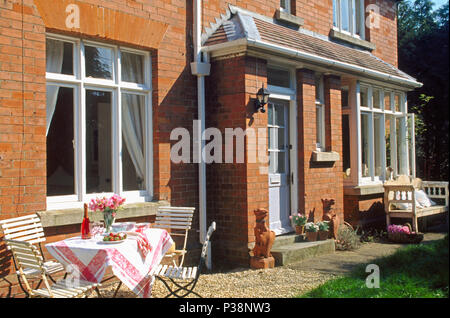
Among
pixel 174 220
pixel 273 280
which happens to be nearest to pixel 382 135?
pixel 273 280

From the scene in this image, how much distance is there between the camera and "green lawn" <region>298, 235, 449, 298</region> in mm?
5340

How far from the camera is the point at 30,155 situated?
221 inches

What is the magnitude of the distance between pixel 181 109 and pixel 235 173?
4.27ft

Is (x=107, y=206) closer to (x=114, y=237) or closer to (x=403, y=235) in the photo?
(x=114, y=237)

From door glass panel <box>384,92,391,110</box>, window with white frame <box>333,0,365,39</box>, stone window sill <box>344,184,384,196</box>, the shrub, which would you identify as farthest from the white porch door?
door glass panel <box>384,92,391,110</box>

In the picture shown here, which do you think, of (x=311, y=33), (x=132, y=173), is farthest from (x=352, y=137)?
(x=132, y=173)

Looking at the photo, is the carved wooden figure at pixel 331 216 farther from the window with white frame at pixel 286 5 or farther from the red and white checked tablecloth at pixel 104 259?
the red and white checked tablecloth at pixel 104 259

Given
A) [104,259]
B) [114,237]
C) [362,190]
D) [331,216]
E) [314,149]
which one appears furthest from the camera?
[362,190]

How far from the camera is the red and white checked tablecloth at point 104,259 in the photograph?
4613 mm

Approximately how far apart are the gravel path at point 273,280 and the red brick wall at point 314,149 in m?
1.21

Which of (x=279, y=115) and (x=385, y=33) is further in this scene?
(x=385, y=33)

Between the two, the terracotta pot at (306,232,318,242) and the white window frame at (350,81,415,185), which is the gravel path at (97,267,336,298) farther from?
the white window frame at (350,81,415,185)

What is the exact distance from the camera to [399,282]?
19.0 ft

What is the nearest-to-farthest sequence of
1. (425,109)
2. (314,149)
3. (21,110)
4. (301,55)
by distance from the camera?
(21,110) < (301,55) < (314,149) < (425,109)
